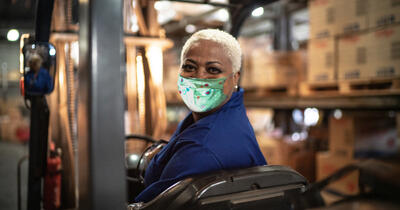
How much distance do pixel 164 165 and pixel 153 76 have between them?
2422 millimetres

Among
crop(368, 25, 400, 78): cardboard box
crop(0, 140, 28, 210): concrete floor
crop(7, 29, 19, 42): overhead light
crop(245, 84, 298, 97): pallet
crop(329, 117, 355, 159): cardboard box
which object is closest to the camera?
crop(368, 25, 400, 78): cardboard box

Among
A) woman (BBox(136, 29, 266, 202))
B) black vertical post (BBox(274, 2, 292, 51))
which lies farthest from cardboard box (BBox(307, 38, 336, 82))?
woman (BBox(136, 29, 266, 202))

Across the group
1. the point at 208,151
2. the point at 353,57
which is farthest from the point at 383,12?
the point at 208,151

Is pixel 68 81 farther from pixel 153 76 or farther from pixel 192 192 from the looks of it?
pixel 192 192

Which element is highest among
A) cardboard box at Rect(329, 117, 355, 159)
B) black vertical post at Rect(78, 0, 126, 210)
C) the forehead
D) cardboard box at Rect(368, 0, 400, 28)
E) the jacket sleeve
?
cardboard box at Rect(368, 0, 400, 28)

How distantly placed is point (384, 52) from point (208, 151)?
10.1 feet

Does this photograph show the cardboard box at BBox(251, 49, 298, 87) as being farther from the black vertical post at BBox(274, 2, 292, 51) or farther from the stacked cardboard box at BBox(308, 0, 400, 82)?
the black vertical post at BBox(274, 2, 292, 51)

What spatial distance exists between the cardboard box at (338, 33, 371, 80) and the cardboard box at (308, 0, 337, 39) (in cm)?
26

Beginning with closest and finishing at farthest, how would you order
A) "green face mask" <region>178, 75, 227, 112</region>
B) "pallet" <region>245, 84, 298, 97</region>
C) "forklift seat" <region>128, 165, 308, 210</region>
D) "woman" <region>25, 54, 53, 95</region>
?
"forklift seat" <region>128, 165, 308, 210</region> < "green face mask" <region>178, 75, 227, 112</region> < "woman" <region>25, 54, 53, 95</region> < "pallet" <region>245, 84, 298, 97</region>

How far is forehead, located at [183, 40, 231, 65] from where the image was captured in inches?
73.5

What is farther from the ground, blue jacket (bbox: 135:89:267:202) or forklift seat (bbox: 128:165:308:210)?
blue jacket (bbox: 135:89:267:202)

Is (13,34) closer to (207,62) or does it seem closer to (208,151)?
(207,62)

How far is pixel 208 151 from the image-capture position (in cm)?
157

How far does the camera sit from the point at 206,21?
18.5 feet
